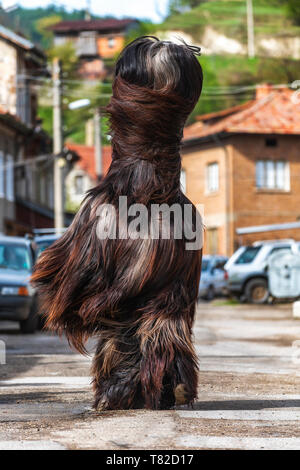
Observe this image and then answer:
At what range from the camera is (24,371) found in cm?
1102

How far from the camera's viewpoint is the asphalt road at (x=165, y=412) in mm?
5664

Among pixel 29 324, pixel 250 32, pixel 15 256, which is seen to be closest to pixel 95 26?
pixel 250 32

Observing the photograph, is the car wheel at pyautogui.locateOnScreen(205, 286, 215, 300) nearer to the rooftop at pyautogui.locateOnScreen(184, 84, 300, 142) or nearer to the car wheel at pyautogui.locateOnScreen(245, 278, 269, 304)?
the car wheel at pyautogui.locateOnScreen(245, 278, 269, 304)

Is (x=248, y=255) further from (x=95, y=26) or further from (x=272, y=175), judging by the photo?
(x=95, y=26)

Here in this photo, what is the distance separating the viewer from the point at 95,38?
120 meters

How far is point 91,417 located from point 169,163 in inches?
58.9

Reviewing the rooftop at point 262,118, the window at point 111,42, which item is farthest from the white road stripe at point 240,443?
the window at point 111,42

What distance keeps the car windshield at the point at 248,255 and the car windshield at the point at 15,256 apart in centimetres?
1273

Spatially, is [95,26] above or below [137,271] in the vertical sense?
above

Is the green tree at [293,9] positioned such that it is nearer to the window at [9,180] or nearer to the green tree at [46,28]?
the window at [9,180]

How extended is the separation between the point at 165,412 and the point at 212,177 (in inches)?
1752

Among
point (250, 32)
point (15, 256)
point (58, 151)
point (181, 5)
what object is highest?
point (181, 5)
